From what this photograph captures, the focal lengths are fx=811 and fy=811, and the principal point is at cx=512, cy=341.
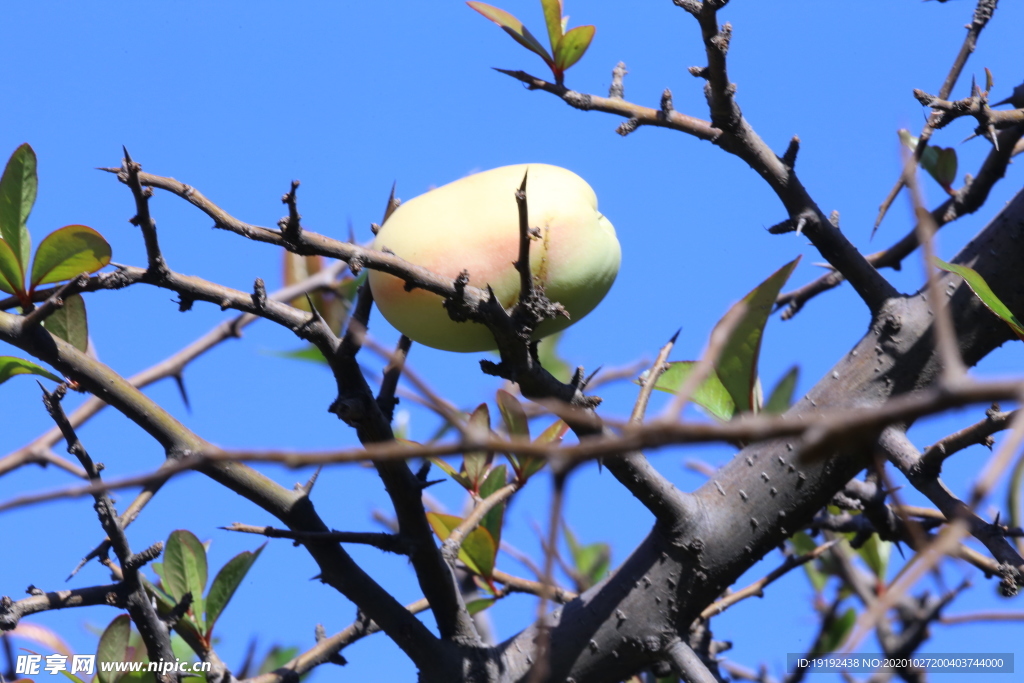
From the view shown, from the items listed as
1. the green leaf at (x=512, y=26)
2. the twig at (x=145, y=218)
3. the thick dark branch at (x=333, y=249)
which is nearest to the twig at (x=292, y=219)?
the thick dark branch at (x=333, y=249)

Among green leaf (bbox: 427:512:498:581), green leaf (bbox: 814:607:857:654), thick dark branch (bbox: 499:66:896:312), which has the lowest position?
green leaf (bbox: 427:512:498:581)

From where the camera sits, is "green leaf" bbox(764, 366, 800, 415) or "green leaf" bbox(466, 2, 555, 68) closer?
"green leaf" bbox(466, 2, 555, 68)

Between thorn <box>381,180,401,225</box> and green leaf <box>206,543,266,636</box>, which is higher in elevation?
thorn <box>381,180,401,225</box>

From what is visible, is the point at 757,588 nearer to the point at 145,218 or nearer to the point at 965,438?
the point at 965,438

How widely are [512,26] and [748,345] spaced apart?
0.40 meters

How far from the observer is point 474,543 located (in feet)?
3.11

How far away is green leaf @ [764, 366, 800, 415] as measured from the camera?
1122 mm

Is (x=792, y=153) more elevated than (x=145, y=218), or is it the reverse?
(x=792, y=153)

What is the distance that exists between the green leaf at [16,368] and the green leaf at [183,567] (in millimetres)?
284

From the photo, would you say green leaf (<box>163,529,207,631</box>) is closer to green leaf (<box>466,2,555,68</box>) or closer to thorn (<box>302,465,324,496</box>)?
thorn (<box>302,465,324,496</box>)

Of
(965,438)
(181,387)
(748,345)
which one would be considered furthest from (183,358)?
(965,438)

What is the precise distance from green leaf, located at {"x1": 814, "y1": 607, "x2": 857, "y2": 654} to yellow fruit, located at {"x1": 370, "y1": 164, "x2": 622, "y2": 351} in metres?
0.91

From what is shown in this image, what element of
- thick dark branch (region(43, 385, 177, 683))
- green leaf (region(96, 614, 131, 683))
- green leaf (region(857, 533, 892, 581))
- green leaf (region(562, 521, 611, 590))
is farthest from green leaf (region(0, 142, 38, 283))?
green leaf (region(857, 533, 892, 581))

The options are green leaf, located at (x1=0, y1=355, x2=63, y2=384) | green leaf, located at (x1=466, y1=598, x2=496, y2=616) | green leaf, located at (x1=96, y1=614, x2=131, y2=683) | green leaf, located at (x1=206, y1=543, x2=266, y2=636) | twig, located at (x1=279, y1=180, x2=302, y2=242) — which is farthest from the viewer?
green leaf, located at (x1=466, y1=598, x2=496, y2=616)
